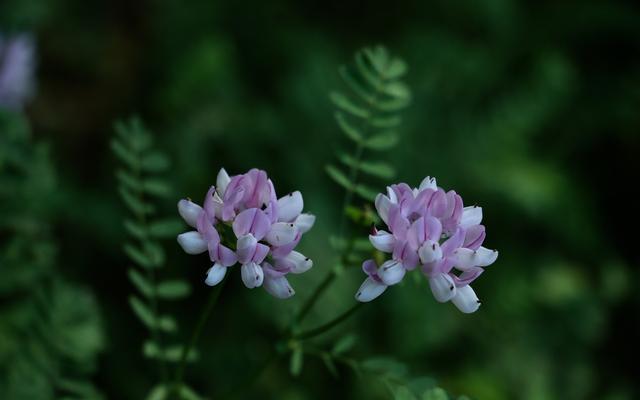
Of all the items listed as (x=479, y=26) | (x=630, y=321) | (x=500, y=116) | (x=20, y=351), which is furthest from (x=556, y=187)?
(x=20, y=351)

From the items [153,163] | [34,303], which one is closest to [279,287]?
[153,163]

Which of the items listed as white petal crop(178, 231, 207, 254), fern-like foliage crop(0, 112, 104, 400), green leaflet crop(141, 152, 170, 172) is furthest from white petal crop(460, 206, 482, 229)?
fern-like foliage crop(0, 112, 104, 400)

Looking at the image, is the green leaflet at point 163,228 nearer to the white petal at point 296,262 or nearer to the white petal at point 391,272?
the white petal at point 296,262

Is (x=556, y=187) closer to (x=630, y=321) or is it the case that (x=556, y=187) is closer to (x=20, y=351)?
(x=630, y=321)

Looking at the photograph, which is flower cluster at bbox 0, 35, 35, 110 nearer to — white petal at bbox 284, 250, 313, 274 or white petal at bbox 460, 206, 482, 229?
white petal at bbox 284, 250, 313, 274

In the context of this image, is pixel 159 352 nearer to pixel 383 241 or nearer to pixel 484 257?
pixel 383 241

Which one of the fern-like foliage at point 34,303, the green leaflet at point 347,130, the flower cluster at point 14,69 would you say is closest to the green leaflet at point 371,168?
the green leaflet at point 347,130
